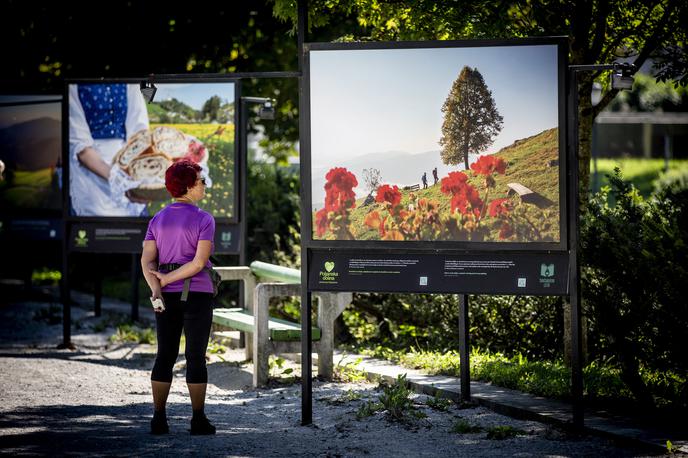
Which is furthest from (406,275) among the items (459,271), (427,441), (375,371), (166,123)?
(166,123)

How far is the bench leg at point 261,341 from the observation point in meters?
9.84

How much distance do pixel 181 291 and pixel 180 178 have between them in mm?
808

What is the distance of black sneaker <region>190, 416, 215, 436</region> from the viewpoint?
7.51 metres

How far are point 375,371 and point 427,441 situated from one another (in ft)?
8.87

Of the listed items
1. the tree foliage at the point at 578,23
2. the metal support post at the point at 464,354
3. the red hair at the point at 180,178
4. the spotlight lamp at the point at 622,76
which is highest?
the tree foliage at the point at 578,23

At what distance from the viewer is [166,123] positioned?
12172mm

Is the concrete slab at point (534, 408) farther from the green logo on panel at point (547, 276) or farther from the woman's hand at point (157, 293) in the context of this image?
the woman's hand at point (157, 293)

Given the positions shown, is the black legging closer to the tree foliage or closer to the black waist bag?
the black waist bag

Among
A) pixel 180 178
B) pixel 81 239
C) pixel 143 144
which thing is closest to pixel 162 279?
pixel 180 178

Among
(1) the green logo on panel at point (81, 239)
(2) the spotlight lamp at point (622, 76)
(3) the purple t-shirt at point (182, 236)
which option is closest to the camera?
(3) the purple t-shirt at point (182, 236)

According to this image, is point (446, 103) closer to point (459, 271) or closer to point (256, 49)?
point (459, 271)

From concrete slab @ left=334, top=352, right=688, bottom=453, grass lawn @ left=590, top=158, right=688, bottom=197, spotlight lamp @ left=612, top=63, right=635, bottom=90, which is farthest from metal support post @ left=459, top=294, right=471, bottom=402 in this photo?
grass lawn @ left=590, top=158, right=688, bottom=197

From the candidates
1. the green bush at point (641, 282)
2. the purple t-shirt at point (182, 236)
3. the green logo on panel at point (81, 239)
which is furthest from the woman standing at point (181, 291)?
the green logo on panel at point (81, 239)

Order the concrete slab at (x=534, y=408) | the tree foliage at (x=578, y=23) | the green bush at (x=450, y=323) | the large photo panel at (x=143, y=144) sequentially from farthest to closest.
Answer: the large photo panel at (x=143, y=144), the green bush at (x=450, y=323), the tree foliage at (x=578, y=23), the concrete slab at (x=534, y=408)
